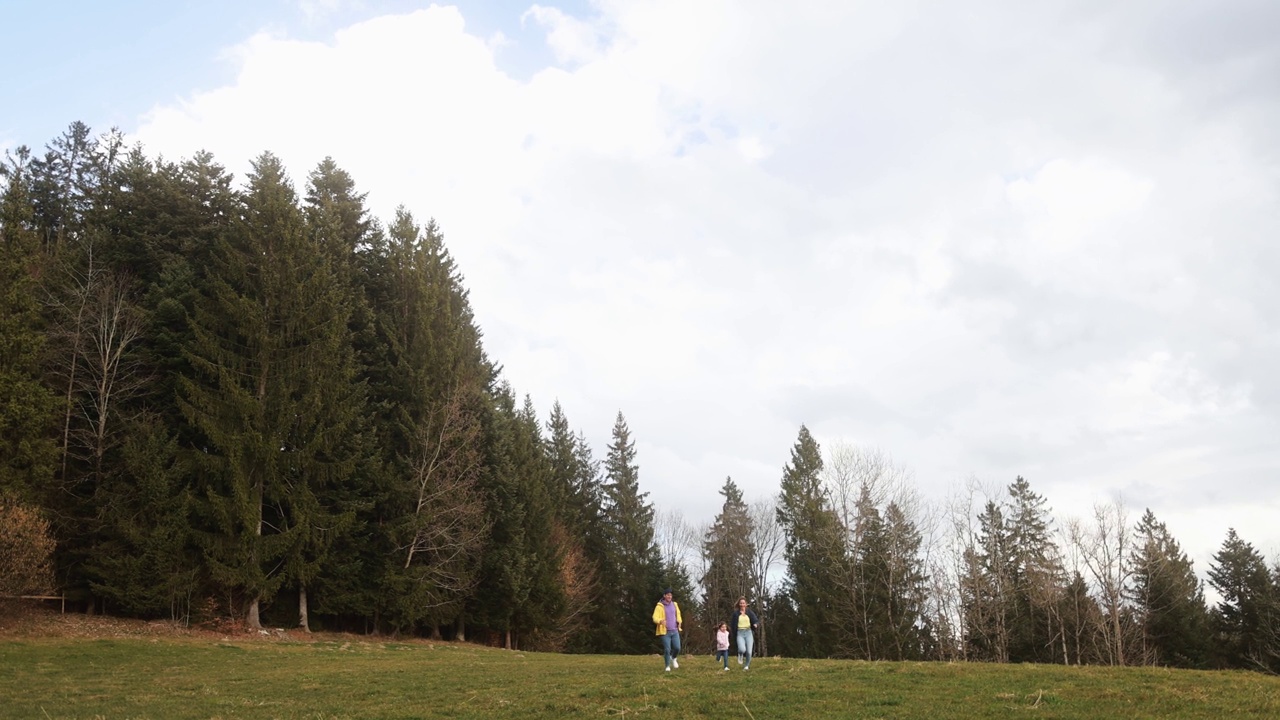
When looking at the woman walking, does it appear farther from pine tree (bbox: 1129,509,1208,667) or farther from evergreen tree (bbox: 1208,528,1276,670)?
evergreen tree (bbox: 1208,528,1276,670)

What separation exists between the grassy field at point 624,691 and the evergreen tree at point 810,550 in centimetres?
3500

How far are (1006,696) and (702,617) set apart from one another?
64854 mm

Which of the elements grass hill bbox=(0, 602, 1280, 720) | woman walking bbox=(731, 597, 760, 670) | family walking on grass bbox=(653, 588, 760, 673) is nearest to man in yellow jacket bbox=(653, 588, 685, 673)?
family walking on grass bbox=(653, 588, 760, 673)

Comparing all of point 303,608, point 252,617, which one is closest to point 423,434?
point 303,608

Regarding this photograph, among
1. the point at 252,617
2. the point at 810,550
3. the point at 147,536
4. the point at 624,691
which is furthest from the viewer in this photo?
the point at 810,550

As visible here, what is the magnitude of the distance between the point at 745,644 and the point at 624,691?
20.9 feet

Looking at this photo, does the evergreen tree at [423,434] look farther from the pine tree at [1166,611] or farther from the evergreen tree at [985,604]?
the pine tree at [1166,611]

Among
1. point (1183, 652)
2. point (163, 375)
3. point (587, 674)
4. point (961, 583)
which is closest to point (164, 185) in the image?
point (163, 375)

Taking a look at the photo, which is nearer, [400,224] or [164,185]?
[164,185]

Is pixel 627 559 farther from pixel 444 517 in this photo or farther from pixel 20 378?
pixel 20 378

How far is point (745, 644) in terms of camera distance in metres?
20.6

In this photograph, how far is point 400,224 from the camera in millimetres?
50156

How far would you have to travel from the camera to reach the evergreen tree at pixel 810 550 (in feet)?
184

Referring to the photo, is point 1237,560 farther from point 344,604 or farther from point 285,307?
point 285,307
